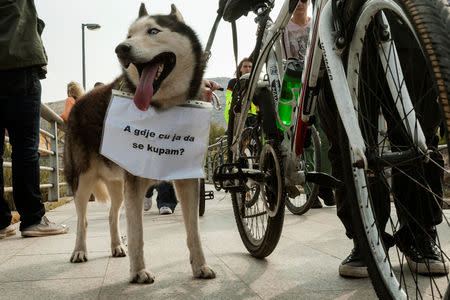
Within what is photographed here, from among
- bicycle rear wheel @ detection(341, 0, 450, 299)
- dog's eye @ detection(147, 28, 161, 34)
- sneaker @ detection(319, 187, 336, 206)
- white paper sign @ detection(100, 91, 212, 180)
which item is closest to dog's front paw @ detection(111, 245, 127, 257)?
white paper sign @ detection(100, 91, 212, 180)

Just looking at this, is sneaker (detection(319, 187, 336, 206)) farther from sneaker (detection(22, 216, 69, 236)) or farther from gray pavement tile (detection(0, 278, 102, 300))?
gray pavement tile (detection(0, 278, 102, 300))

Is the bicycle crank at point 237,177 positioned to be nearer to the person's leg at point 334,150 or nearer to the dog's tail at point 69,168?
the person's leg at point 334,150

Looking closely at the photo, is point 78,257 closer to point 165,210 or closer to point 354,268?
point 354,268

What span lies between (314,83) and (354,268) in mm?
950

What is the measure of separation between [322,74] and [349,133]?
2.06ft

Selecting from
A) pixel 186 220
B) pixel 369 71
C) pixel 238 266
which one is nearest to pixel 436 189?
pixel 369 71

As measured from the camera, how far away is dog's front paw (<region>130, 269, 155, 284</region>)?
2.29 metres

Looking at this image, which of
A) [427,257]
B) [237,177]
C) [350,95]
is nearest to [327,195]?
[237,177]

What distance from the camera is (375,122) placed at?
1.85m

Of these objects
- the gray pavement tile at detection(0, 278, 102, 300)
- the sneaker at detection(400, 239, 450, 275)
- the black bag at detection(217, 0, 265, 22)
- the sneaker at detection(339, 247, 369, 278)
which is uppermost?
the black bag at detection(217, 0, 265, 22)

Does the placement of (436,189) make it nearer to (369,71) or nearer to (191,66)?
(369,71)

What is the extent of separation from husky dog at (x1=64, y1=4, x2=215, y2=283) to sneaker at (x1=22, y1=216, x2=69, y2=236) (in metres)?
1.03

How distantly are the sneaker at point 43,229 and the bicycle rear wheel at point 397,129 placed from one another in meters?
3.15

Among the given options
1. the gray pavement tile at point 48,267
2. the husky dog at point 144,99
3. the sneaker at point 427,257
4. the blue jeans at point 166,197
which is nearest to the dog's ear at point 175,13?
the husky dog at point 144,99
